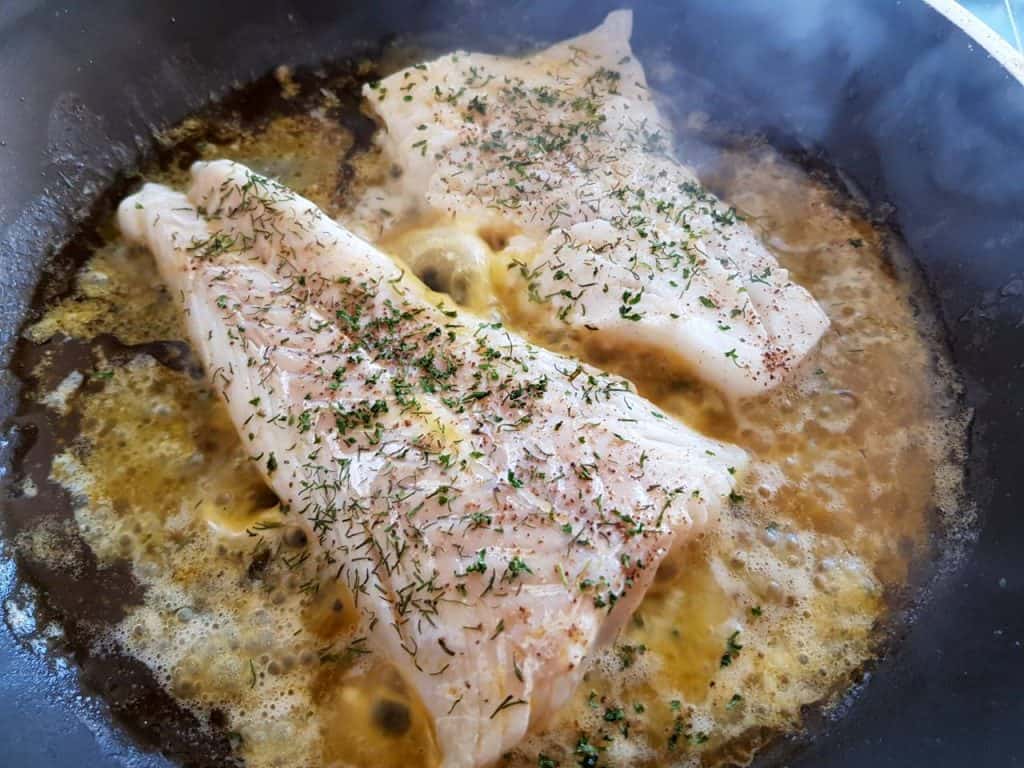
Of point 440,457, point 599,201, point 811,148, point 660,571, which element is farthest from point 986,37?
point 440,457

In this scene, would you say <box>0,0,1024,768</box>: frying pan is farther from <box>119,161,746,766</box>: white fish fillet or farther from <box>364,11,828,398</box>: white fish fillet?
<box>119,161,746,766</box>: white fish fillet

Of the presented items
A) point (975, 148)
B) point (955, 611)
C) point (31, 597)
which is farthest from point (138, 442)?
point (975, 148)

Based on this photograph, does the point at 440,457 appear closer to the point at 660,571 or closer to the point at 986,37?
the point at 660,571

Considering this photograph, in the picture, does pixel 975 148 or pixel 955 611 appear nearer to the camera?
pixel 955 611

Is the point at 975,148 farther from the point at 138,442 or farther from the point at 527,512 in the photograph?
the point at 138,442

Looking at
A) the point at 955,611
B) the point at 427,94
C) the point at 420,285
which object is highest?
the point at 427,94

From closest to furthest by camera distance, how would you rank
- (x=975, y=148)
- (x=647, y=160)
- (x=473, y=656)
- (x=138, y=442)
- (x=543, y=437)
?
(x=473, y=656) → (x=543, y=437) → (x=138, y=442) → (x=975, y=148) → (x=647, y=160)

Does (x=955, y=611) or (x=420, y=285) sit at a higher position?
(x=420, y=285)

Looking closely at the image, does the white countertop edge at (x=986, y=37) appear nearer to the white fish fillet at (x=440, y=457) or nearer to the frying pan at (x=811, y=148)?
the frying pan at (x=811, y=148)
